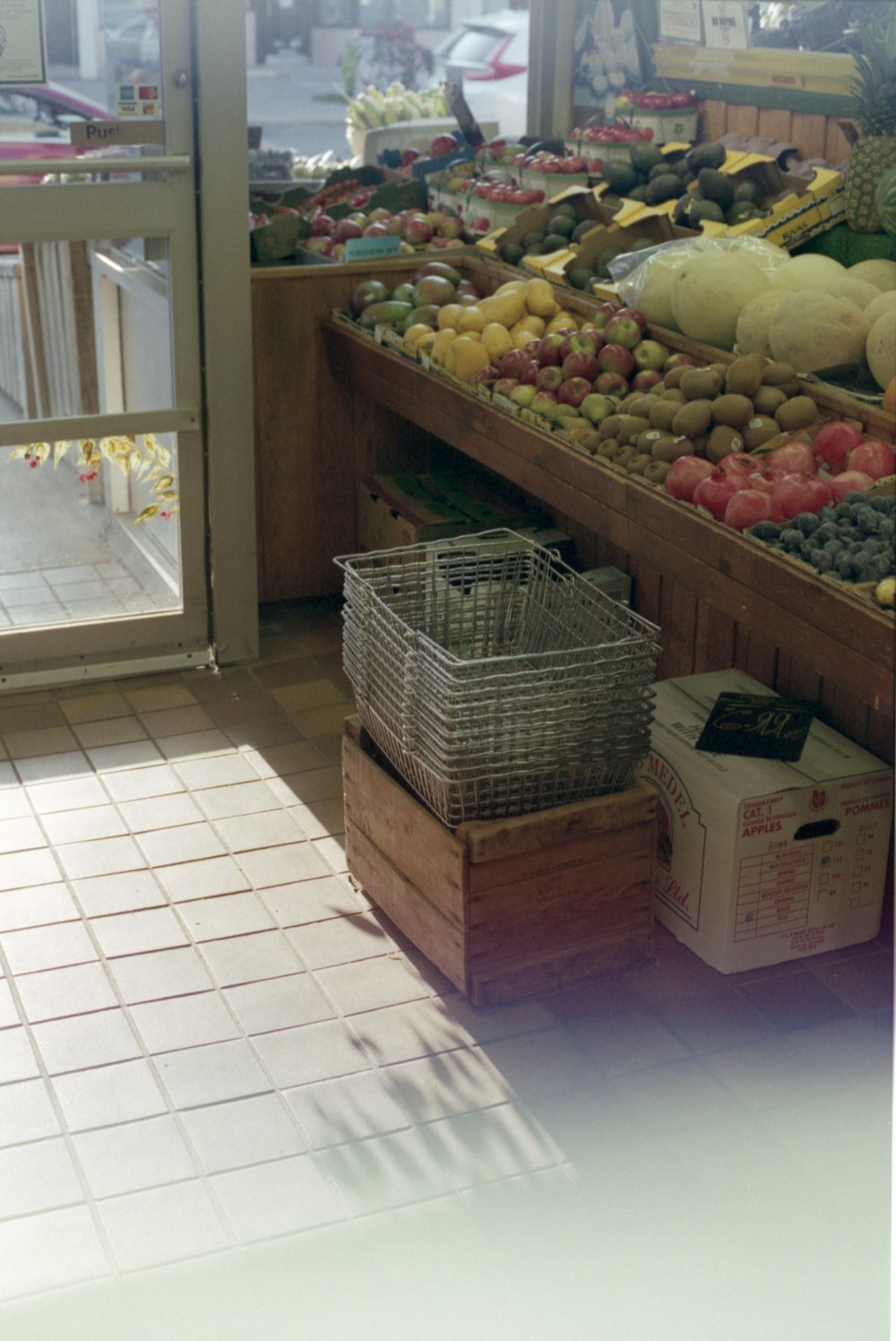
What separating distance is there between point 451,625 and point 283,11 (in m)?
26.1

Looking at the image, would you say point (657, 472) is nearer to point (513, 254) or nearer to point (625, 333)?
point (625, 333)

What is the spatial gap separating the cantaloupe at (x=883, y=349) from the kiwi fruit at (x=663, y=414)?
0.47 meters

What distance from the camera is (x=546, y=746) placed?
3.03 metres

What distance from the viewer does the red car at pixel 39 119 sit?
4.02 meters

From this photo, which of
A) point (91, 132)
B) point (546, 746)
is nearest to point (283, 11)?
point (91, 132)

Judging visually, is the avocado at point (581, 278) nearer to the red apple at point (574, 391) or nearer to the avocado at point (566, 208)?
the avocado at point (566, 208)

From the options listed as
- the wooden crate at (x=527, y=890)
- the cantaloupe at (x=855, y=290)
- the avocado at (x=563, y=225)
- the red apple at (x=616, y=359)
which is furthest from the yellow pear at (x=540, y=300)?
the wooden crate at (x=527, y=890)

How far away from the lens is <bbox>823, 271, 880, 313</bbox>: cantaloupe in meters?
3.65

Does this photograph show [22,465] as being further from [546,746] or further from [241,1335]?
[241,1335]

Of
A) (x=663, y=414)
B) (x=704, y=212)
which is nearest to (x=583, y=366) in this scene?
(x=663, y=414)

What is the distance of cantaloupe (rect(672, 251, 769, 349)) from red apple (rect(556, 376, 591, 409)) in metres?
0.32

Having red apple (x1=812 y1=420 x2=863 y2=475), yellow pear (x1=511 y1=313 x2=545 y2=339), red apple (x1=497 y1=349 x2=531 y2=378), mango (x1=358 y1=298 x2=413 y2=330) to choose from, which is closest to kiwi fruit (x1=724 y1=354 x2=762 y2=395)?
red apple (x1=812 y1=420 x2=863 y2=475)

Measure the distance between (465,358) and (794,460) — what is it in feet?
4.68

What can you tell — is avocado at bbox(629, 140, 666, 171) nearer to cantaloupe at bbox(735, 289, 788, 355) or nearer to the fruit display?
cantaloupe at bbox(735, 289, 788, 355)
